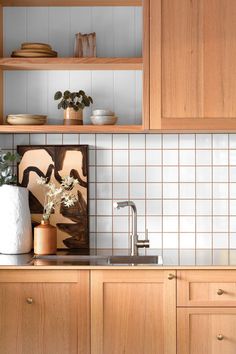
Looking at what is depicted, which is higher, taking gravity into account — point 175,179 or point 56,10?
point 56,10

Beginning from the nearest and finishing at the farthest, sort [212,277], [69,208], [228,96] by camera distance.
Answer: [212,277] < [228,96] < [69,208]

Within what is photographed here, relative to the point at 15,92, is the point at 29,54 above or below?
above

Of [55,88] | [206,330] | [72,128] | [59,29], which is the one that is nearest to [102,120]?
[72,128]

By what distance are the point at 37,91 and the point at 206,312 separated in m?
1.57

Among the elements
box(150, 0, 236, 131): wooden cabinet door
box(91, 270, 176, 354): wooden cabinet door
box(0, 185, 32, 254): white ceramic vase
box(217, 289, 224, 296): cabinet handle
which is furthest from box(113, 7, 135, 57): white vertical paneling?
box(217, 289, 224, 296): cabinet handle

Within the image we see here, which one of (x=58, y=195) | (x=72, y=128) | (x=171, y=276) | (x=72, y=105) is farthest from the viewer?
(x=58, y=195)

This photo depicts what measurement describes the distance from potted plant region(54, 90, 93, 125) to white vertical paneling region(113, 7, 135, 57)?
0.35 metres

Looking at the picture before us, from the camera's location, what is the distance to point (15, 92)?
3.59 metres

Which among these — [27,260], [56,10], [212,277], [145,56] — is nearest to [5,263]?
[27,260]

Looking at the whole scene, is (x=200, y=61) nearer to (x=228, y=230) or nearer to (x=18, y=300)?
(x=228, y=230)

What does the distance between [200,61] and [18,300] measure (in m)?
1.49

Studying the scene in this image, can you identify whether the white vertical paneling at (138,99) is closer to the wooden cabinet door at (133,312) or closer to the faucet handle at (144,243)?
the faucet handle at (144,243)

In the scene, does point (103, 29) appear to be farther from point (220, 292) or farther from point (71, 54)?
point (220, 292)

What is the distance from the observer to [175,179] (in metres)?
3.58
